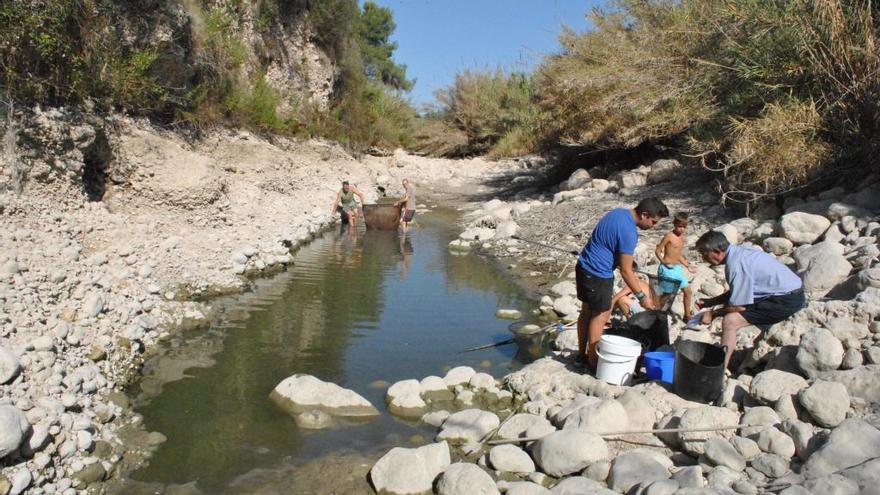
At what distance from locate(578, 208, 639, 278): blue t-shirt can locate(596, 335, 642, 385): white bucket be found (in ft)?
2.04

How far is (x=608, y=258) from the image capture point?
5.92 meters

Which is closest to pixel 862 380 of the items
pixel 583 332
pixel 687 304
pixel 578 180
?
pixel 583 332

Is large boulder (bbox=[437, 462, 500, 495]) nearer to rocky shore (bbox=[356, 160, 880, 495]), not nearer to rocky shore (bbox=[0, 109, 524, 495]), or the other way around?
rocky shore (bbox=[356, 160, 880, 495])

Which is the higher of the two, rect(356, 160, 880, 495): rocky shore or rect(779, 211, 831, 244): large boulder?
rect(779, 211, 831, 244): large boulder

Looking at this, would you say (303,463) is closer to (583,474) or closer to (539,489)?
(539,489)

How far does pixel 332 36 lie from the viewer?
77.3 feet

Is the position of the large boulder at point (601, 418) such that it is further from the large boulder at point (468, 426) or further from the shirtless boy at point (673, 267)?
the shirtless boy at point (673, 267)

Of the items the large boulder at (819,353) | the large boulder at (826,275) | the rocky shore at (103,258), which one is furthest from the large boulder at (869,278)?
the rocky shore at (103,258)

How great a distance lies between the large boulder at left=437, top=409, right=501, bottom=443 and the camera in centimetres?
525

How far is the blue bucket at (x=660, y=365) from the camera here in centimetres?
587

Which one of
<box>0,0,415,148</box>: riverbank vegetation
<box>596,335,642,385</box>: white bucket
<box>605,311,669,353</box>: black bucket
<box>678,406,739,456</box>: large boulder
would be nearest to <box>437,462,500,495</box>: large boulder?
<box>678,406,739,456</box>: large boulder

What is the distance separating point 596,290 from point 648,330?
3.18 ft

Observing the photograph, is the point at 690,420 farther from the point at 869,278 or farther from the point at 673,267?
the point at 673,267

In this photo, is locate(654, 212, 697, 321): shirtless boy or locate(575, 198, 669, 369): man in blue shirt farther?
locate(654, 212, 697, 321): shirtless boy
